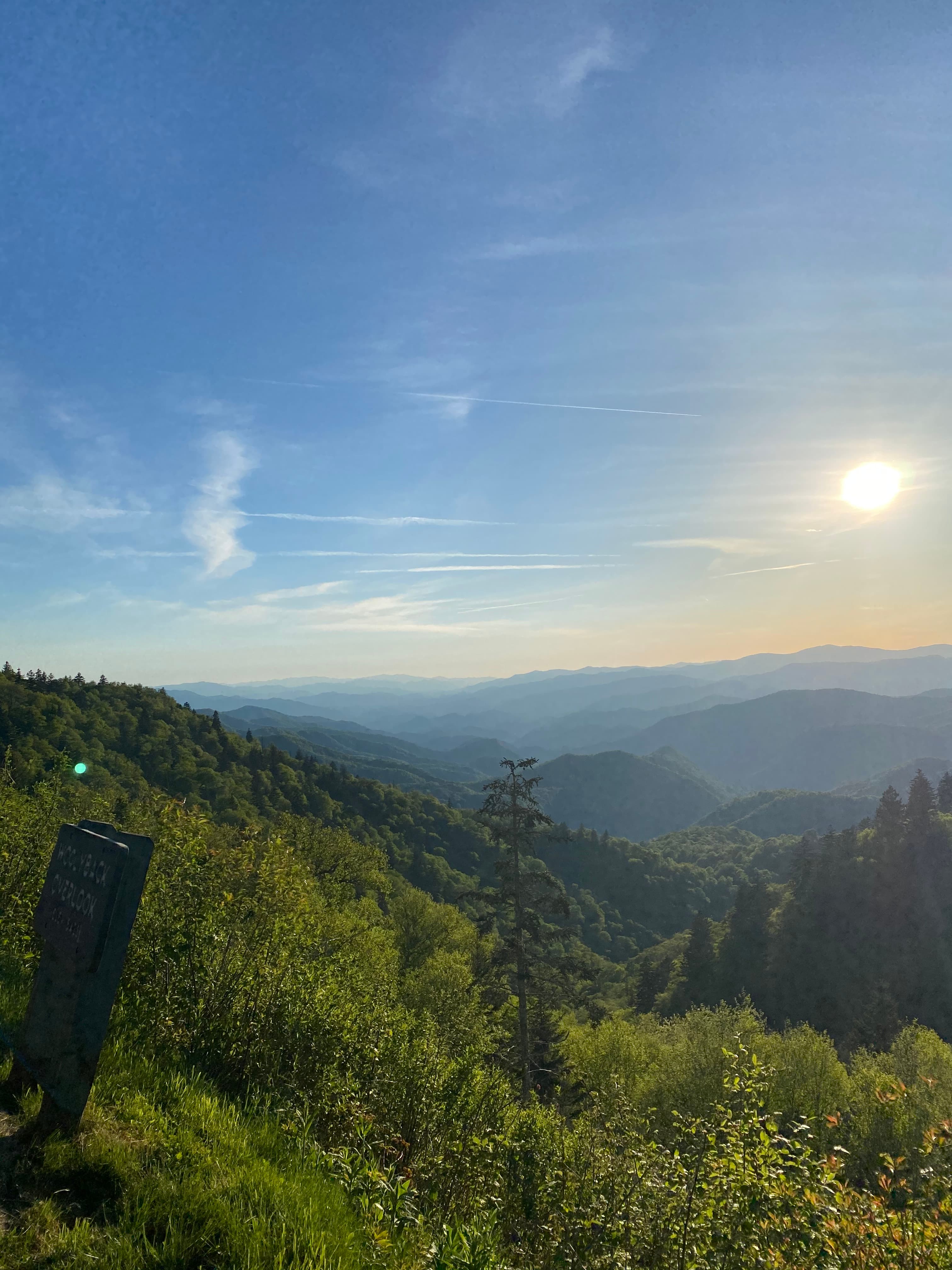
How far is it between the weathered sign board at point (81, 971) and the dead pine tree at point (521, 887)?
1981 centimetres

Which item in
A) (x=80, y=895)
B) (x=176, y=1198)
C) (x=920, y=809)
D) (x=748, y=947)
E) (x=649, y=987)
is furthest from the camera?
(x=920, y=809)

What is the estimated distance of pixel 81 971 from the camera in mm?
5926

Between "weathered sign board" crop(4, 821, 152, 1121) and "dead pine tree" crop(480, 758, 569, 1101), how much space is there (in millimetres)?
19808

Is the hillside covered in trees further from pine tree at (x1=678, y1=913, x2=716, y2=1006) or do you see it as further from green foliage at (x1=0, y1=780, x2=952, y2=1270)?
pine tree at (x1=678, y1=913, x2=716, y2=1006)

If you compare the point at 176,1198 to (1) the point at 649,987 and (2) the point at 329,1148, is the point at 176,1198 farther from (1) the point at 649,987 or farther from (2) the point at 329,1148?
(1) the point at 649,987

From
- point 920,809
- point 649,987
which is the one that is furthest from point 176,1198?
point 920,809

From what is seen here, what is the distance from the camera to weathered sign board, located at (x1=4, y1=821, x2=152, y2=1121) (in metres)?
5.68

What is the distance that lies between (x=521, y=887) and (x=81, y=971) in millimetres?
23128

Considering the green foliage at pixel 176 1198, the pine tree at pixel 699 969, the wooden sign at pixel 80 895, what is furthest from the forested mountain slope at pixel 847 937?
the wooden sign at pixel 80 895

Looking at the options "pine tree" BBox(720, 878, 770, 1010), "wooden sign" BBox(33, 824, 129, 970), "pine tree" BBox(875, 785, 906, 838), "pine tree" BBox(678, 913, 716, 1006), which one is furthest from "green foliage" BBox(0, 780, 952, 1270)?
"pine tree" BBox(875, 785, 906, 838)

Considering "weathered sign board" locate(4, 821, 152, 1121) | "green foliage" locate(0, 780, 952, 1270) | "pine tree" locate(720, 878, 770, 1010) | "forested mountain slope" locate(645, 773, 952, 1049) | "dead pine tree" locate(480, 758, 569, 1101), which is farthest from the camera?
"pine tree" locate(720, 878, 770, 1010)

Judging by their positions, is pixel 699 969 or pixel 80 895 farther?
pixel 699 969

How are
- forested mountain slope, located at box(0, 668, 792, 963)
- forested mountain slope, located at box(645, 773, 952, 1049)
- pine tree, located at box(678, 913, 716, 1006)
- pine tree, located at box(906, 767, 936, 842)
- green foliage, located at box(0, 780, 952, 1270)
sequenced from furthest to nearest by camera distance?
1. pine tree, located at box(906, 767, 936, 842)
2. pine tree, located at box(678, 913, 716, 1006)
3. forested mountain slope, located at box(0, 668, 792, 963)
4. forested mountain slope, located at box(645, 773, 952, 1049)
5. green foliage, located at box(0, 780, 952, 1270)

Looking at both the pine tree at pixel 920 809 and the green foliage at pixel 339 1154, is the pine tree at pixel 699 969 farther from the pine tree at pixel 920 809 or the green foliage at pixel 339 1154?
the green foliage at pixel 339 1154
